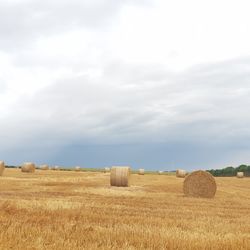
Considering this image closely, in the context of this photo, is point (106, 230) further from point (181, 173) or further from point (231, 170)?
point (231, 170)

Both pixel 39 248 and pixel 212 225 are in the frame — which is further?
pixel 212 225

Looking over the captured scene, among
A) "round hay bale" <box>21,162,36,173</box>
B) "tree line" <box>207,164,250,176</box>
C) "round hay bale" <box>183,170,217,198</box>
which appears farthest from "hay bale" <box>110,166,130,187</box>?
"tree line" <box>207,164,250,176</box>

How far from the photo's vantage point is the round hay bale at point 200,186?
25.4 metres

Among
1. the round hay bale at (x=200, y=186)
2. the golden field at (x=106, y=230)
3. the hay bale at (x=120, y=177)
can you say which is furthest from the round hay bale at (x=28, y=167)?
the golden field at (x=106, y=230)

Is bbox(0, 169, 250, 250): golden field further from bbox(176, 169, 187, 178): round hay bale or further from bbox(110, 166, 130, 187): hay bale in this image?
bbox(176, 169, 187, 178): round hay bale

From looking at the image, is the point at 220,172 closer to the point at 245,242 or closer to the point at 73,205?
the point at 73,205

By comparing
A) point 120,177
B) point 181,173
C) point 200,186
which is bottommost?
point 200,186

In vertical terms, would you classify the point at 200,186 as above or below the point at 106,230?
above

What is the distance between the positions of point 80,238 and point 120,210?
20.6 feet

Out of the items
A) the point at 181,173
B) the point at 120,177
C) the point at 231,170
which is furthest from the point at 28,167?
the point at 231,170

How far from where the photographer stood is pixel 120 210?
14516 millimetres

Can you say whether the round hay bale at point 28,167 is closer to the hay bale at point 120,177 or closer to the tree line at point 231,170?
the hay bale at point 120,177

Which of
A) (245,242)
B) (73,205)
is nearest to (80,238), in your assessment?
(245,242)

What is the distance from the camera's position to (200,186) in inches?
1008
